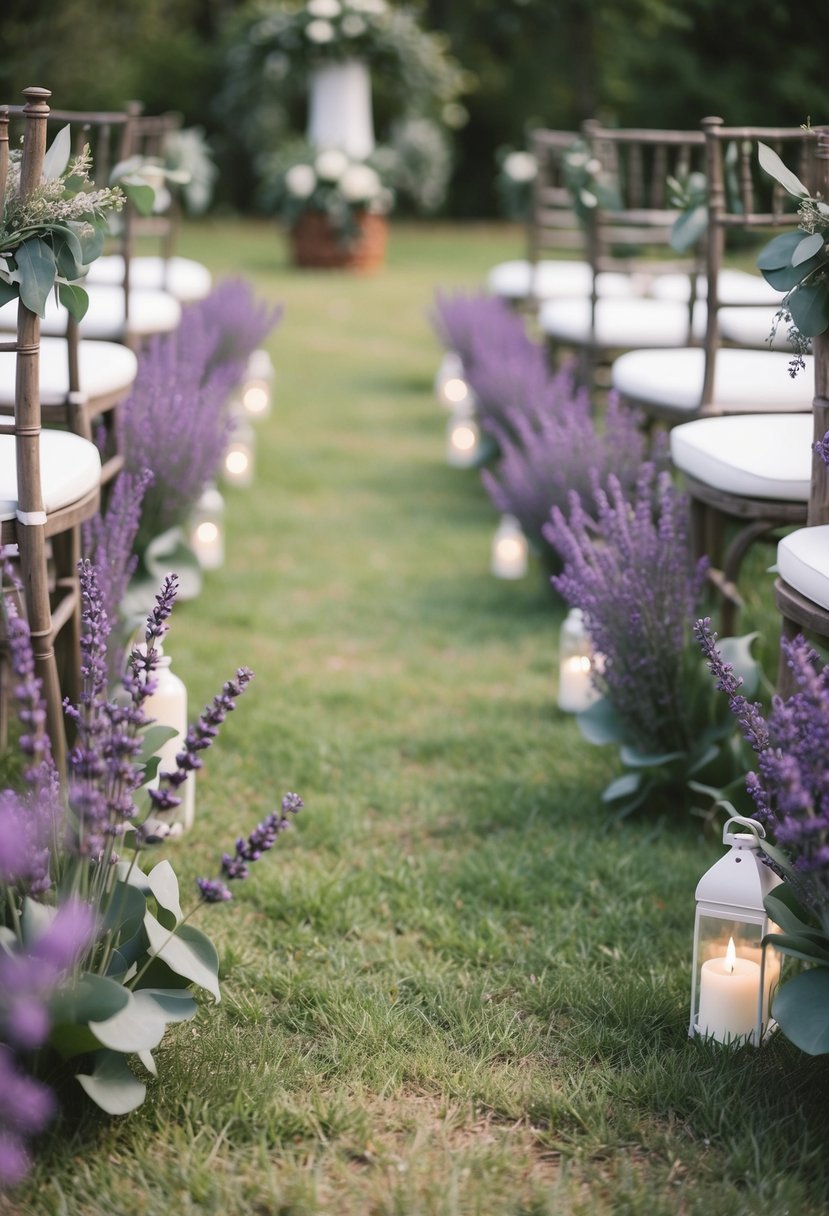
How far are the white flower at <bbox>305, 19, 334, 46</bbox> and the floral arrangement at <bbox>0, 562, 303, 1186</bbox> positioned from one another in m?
10.3

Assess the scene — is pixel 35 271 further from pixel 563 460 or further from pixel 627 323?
pixel 627 323

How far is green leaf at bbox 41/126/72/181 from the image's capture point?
5.86ft

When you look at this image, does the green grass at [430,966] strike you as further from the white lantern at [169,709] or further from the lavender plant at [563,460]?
the lavender plant at [563,460]

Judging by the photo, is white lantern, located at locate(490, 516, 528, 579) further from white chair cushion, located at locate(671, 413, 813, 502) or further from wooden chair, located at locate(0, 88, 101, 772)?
wooden chair, located at locate(0, 88, 101, 772)

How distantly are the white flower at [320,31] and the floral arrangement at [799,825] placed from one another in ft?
33.9

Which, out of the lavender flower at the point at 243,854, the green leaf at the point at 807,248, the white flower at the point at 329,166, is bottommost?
the lavender flower at the point at 243,854

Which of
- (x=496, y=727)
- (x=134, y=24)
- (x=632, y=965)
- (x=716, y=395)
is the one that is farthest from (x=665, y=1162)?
(x=134, y=24)

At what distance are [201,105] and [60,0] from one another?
21.9ft

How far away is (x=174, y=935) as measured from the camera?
1538 mm

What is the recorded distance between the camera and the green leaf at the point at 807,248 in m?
1.73

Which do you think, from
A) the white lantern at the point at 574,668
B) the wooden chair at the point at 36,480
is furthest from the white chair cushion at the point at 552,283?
the wooden chair at the point at 36,480

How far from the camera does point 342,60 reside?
11336 millimetres

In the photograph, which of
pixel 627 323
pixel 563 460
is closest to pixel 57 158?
pixel 563 460

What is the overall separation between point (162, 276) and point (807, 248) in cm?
311
